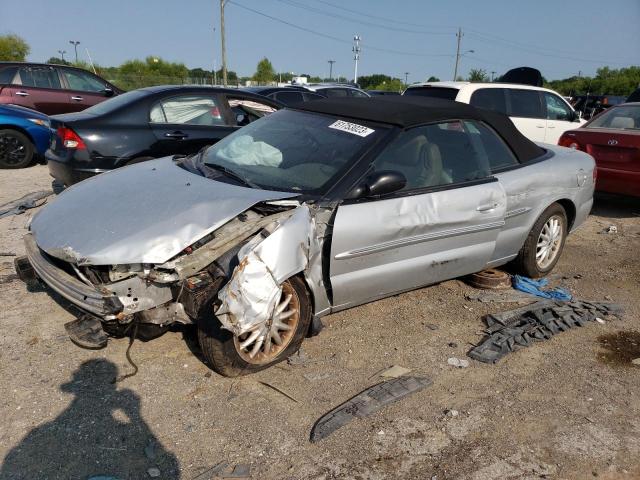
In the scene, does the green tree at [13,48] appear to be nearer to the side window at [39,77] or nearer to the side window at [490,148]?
the side window at [39,77]

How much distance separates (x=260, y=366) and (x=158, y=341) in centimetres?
79

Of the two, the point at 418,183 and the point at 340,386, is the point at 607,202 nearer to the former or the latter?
the point at 418,183

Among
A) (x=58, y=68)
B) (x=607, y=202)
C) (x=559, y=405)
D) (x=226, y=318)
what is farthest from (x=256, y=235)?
(x=58, y=68)

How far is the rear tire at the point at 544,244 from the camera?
4371 millimetres

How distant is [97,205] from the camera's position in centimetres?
315

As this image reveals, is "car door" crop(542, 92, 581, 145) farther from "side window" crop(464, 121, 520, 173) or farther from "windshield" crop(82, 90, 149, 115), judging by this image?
"windshield" crop(82, 90, 149, 115)

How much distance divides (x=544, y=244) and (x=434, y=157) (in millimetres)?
1679

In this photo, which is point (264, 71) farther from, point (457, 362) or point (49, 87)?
point (457, 362)

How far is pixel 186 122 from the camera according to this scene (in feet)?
19.8

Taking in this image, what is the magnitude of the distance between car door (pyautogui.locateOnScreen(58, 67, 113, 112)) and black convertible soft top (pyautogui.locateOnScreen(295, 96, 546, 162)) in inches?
310

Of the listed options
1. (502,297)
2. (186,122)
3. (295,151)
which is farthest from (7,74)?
(502,297)

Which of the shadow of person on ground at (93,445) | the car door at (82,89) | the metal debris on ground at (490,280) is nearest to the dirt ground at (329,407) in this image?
the shadow of person on ground at (93,445)

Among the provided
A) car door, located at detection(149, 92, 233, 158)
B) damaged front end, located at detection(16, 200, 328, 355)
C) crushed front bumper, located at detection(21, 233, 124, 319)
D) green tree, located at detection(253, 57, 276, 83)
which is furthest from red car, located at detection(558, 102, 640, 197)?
green tree, located at detection(253, 57, 276, 83)

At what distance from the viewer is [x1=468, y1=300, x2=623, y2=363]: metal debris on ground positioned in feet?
11.3
